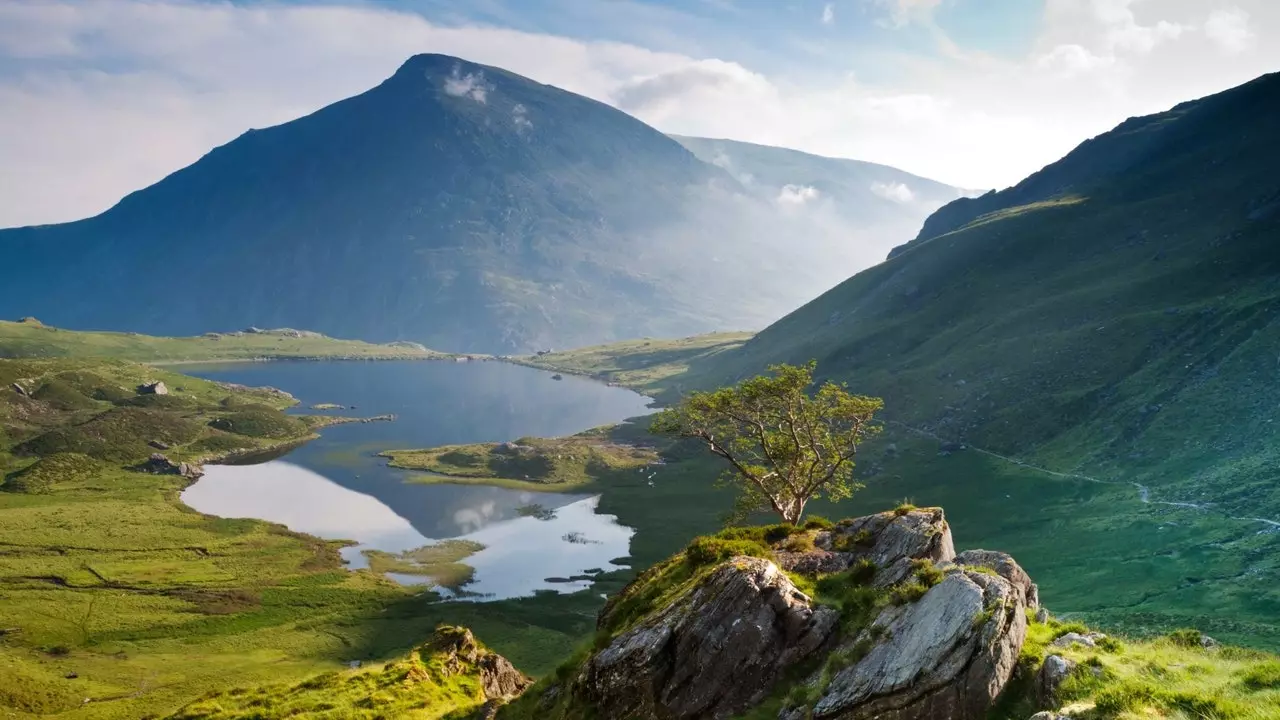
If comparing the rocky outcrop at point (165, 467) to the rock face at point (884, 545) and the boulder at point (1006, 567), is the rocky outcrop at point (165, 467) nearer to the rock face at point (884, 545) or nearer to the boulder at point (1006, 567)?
the rock face at point (884, 545)

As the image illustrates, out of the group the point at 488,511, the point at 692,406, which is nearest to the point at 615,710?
the point at 692,406

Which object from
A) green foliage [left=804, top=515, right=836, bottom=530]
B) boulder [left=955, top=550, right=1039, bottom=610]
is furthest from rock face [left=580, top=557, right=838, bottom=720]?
green foliage [left=804, top=515, right=836, bottom=530]

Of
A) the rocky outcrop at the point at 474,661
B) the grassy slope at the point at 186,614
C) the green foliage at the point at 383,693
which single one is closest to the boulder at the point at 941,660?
the green foliage at the point at 383,693

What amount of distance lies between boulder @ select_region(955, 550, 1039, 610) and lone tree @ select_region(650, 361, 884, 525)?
21.8m

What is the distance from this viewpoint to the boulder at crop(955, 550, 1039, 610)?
116ft

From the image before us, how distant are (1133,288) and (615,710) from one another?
574 feet

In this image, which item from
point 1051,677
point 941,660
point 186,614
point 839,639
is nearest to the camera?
point 1051,677

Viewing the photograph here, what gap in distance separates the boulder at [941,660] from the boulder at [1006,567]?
10.9 metres

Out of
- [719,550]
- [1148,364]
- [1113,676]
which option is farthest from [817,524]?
[1148,364]

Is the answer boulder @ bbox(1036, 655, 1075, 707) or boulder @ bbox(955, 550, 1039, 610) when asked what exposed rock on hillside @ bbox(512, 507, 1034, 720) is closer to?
boulder @ bbox(955, 550, 1039, 610)

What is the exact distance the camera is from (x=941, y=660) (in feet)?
74.7

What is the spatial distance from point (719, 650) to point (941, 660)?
32.0ft

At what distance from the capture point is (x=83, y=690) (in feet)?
247

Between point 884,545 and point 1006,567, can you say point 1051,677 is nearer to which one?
point 884,545
